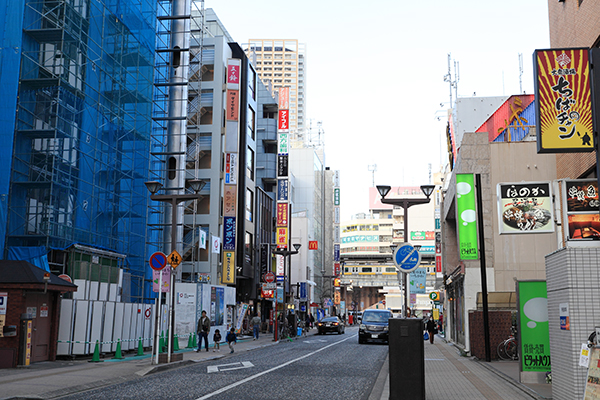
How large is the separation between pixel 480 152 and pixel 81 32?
19228 mm

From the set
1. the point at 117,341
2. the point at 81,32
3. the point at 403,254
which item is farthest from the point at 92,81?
the point at 403,254

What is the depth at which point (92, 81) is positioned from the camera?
30.5 metres

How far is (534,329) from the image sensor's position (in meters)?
15.2

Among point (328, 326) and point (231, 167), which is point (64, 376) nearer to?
point (231, 167)

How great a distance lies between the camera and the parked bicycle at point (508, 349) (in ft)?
75.6

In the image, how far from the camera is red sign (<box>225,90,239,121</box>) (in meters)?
52.8

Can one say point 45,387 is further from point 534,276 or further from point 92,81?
point 534,276

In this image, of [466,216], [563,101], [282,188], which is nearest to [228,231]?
[282,188]

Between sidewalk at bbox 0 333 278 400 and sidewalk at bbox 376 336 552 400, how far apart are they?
6362 millimetres

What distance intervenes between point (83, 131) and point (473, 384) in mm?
21114

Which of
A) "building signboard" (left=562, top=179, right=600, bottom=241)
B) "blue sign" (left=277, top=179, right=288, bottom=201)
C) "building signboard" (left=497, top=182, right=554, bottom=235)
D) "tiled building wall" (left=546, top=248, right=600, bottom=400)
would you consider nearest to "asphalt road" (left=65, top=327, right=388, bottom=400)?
"tiled building wall" (left=546, top=248, right=600, bottom=400)

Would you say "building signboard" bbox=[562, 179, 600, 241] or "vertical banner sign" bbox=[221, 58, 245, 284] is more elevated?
"vertical banner sign" bbox=[221, 58, 245, 284]

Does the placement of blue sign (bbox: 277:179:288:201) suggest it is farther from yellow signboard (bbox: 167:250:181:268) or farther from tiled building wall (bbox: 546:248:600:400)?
tiled building wall (bbox: 546:248:600:400)

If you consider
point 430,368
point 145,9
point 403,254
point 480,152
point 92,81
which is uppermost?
point 145,9
